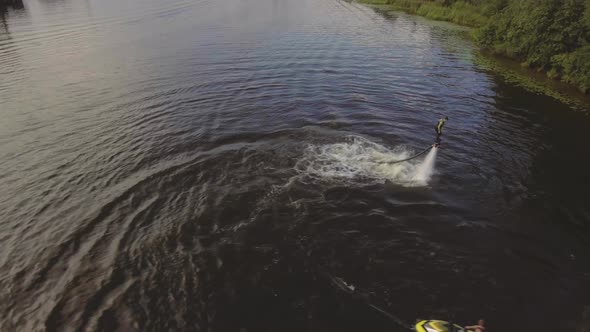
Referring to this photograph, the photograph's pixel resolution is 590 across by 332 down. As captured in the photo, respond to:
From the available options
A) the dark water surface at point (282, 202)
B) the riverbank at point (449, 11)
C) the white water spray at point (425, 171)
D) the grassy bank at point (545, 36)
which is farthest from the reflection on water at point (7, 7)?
the grassy bank at point (545, 36)

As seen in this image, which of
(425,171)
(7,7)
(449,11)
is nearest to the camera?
(425,171)

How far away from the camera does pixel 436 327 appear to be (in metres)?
10.7

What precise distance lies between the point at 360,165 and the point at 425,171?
3694 millimetres

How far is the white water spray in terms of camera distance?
1919cm

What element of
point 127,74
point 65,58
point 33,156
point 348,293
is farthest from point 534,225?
point 65,58

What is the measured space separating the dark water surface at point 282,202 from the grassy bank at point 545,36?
642 cm

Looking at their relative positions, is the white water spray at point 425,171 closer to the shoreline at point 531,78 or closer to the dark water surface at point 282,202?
the dark water surface at point 282,202

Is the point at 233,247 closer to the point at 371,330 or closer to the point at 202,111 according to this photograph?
the point at 371,330

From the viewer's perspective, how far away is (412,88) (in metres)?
33.4

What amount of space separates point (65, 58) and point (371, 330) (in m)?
47.5

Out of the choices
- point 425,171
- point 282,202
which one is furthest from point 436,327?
point 425,171

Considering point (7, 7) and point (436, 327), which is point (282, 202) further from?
point (7, 7)

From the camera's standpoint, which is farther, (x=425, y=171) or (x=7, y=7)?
(x=7, y=7)

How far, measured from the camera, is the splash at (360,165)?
62.7 ft
